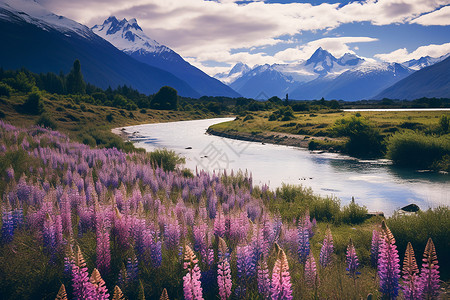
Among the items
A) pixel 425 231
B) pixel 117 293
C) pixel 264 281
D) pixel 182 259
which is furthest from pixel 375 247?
pixel 117 293

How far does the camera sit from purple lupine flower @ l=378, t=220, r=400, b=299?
13.8ft

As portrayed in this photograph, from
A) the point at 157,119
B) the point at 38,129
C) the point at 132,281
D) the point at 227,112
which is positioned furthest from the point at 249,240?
the point at 227,112

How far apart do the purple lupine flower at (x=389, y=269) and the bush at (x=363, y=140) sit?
35.9m

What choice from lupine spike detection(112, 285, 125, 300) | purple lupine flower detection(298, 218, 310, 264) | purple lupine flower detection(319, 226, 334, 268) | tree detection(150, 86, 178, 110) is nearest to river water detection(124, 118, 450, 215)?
purple lupine flower detection(298, 218, 310, 264)

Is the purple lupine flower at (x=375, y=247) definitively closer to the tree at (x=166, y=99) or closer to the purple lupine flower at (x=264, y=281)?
the purple lupine flower at (x=264, y=281)

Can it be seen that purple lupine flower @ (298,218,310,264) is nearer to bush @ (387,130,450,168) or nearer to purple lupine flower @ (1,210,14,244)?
purple lupine flower @ (1,210,14,244)

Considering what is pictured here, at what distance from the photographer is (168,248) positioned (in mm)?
6457

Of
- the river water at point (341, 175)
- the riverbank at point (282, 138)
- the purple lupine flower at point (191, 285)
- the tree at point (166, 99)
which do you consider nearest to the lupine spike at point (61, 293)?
the purple lupine flower at point (191, 285)

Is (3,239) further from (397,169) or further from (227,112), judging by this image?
(227,112)

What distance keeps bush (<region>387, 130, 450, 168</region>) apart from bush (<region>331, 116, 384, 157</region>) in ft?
18.0

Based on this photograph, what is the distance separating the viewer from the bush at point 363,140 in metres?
37.9

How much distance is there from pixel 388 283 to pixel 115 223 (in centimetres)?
467

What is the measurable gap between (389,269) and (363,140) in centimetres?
3719

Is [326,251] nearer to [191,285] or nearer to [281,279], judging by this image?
[281,279]
